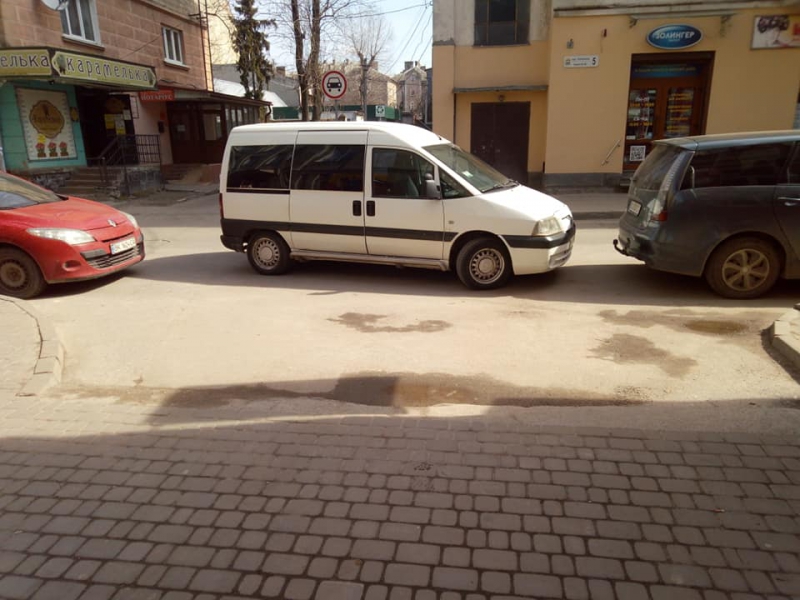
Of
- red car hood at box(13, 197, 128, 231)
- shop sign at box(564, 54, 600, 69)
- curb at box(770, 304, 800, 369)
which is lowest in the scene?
curb at box(770, 304, 800, 369)

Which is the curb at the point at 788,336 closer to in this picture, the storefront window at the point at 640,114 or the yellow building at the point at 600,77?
the yellow building at the point at 600,77

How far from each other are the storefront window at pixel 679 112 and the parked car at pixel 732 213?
1098cm

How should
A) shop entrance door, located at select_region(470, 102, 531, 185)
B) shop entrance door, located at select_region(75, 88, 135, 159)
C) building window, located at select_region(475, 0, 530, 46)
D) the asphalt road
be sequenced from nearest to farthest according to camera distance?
the asphalt road < building window, located at select_region(475, 0, 530, 46) < shop entrance door, located at select_region(470, 102, 531, 185) < shop entrance door, located at select_region(75, 88, 135, 159)

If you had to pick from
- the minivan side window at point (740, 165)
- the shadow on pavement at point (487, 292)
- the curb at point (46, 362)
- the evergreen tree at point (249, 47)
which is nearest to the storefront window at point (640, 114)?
the shadow on pavement at point (487, 292)

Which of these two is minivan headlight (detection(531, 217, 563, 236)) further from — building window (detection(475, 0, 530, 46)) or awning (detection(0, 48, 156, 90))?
awning (detection(0, 48, 156, 90))

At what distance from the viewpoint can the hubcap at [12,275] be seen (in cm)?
762

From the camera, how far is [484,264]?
7457 millimetres

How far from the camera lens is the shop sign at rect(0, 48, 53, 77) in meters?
14.8

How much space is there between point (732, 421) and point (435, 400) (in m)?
1.98

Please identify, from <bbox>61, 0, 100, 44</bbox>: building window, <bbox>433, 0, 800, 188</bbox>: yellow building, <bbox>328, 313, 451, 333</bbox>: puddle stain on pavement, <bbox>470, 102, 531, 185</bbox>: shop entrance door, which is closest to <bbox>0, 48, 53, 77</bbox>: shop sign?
<bbox>61, 0, 100, 44</bbox>: building window

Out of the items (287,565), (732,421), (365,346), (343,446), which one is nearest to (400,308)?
(365,346)

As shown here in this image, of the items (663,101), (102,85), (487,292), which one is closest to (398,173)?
(487,292)

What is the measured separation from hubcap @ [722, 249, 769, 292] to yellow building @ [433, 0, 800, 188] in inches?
404

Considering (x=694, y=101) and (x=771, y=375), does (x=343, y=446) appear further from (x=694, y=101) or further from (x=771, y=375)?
(x=694, y=101)
